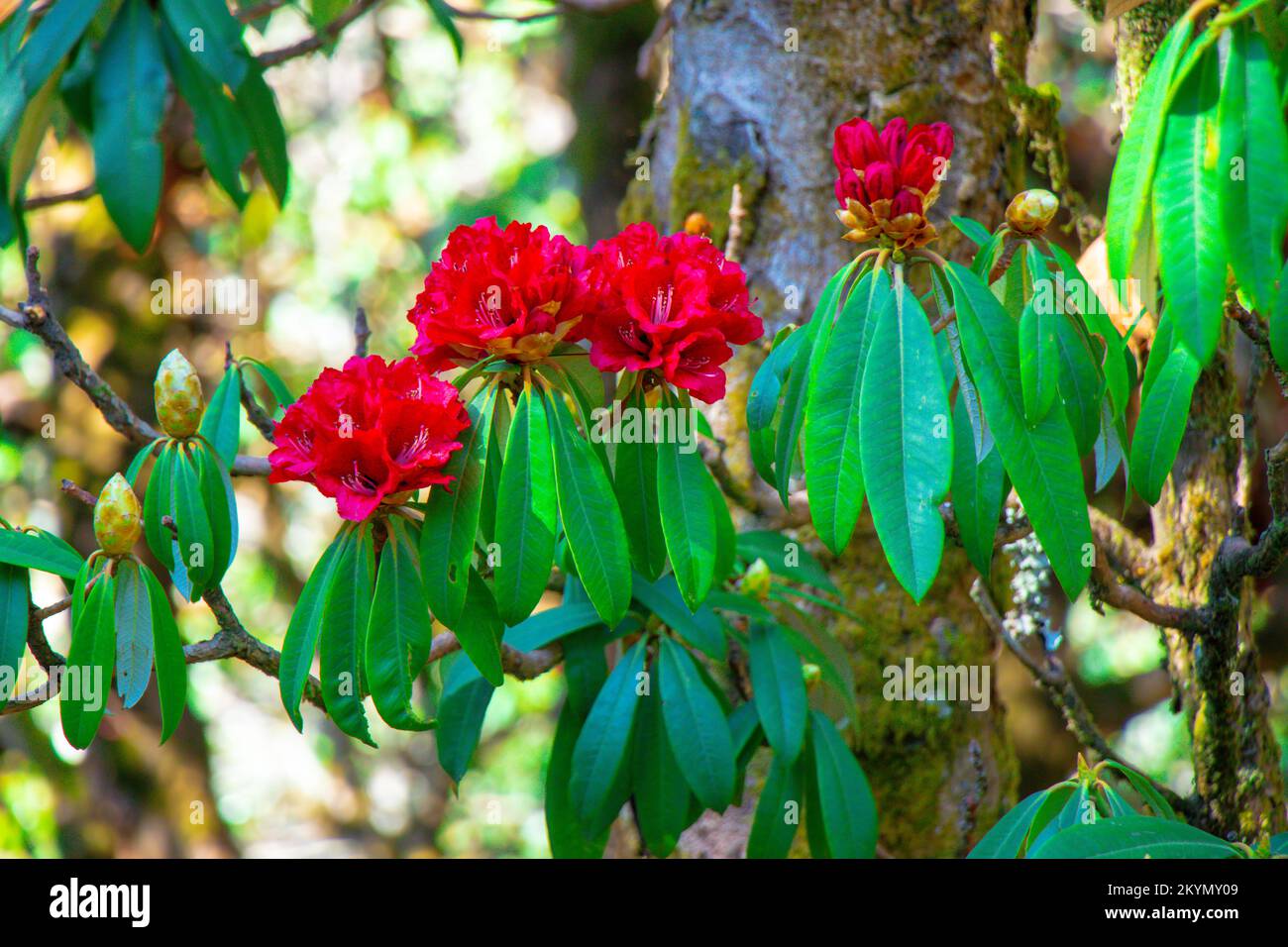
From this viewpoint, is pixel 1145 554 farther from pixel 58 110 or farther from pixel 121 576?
pixel 58 110

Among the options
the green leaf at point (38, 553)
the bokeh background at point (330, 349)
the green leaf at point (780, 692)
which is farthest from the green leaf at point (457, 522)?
the bokeh background at point (330, 349)

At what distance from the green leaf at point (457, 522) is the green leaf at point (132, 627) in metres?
0.28

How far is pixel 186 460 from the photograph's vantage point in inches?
44.3

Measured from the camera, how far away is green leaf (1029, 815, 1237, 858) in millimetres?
985

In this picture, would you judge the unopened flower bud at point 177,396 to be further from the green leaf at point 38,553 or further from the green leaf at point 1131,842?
the green leaf at point 1131,842

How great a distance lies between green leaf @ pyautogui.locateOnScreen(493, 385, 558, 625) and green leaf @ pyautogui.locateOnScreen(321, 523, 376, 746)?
125 mm

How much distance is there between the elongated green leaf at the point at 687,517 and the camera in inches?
39.9

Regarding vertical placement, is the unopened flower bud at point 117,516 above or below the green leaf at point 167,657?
above

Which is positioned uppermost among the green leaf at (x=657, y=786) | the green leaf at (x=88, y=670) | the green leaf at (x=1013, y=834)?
the green leaf at (x=88, y=670)

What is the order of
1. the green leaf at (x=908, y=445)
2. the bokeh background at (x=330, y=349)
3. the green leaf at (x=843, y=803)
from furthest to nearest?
the bokeh background at (x=330, y=349) < the green leaf at (x=843, y=803) < the green leaf at (x=908, y=445)

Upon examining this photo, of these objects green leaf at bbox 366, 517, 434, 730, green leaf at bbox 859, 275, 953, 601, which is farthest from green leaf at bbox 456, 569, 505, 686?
green leaf at bbox 859, 275, 953, 601

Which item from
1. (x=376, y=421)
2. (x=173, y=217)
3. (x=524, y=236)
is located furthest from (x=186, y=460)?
(x=173, y=217)

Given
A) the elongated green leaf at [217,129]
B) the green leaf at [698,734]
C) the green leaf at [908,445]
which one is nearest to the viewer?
the green leaf at [908,445]
